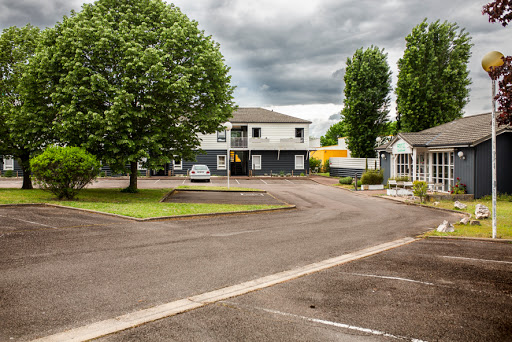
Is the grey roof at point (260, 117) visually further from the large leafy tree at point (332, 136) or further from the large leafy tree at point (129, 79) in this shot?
the large leafy tree at point (332, 136)

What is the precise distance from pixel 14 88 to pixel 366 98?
30457mm

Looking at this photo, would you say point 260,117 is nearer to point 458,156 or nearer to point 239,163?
point 239,163

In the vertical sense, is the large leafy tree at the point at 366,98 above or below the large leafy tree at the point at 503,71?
above

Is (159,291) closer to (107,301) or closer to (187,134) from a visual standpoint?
(107,301)

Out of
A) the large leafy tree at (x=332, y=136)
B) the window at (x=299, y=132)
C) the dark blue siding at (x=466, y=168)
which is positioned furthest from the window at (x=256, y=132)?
the large leafy tree at (x=332, y=136)

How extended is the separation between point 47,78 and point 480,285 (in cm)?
1918

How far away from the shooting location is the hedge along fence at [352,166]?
3475 cm

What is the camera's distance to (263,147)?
42438mm

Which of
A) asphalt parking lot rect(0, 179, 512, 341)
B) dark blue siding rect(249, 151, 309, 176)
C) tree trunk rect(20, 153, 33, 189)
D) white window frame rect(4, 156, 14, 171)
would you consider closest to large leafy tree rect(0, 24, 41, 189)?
tree trunk rect(20, 153, 33, 189)

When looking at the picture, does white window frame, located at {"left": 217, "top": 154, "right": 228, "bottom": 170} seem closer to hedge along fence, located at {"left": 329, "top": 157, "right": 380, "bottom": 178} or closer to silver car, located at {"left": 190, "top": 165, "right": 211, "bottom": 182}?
silver car, located at {"left": 190, "top": 165, "right": 211, "bottom": 182}

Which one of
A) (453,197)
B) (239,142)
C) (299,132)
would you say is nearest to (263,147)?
(239,142)

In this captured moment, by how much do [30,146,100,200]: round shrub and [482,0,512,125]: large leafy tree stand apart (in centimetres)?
1485

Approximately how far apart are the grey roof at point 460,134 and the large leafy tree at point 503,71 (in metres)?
12.5

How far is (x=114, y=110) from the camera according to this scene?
52.9 feet
